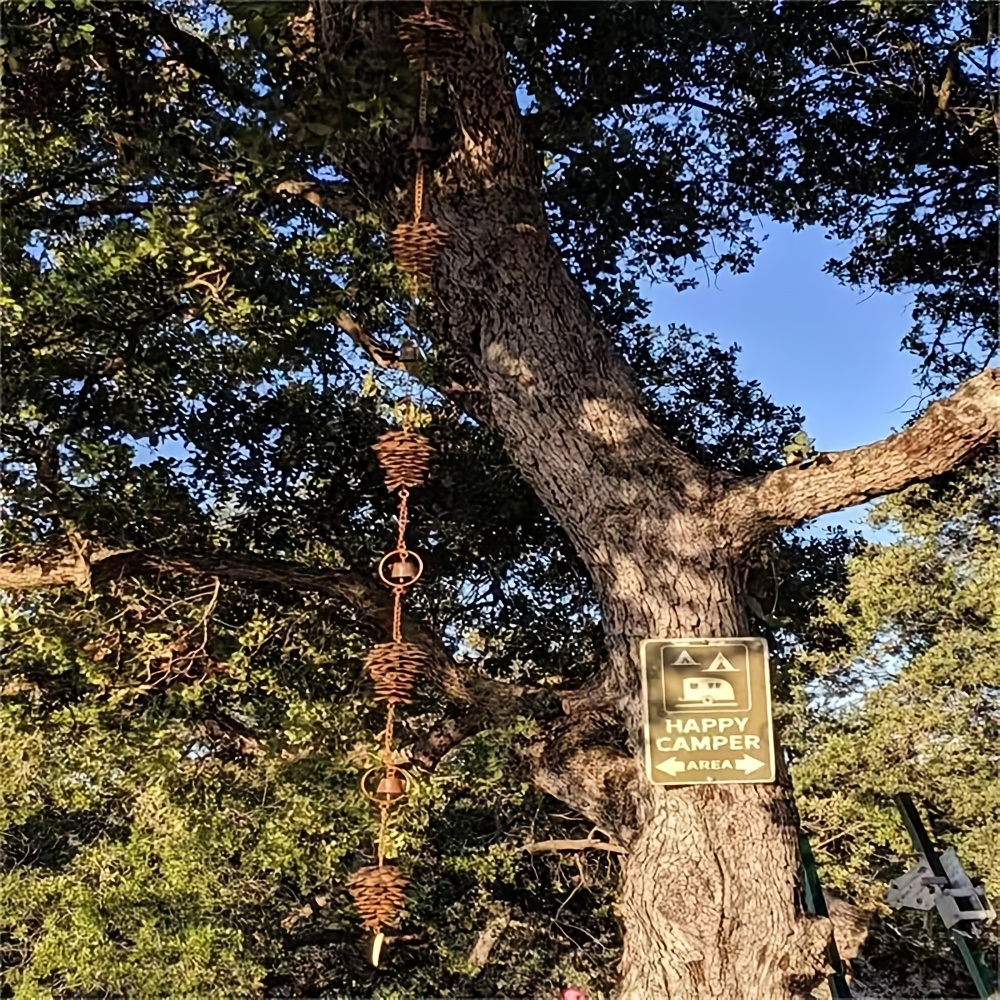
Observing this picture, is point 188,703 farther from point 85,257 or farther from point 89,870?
point 89,870

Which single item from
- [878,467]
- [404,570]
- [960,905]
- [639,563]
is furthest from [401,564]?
[960,905]

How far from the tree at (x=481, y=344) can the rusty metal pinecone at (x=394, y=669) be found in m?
0.60

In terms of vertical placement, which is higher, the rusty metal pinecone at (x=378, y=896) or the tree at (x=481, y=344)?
the tree at (x=481, y=344)

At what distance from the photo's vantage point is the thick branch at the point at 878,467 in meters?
2.08

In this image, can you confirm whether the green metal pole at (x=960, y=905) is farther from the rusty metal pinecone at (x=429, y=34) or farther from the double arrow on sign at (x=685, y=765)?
the rusty metal pinecone at (x=429, y=34)

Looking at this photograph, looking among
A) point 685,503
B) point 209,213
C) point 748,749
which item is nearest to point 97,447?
point 209,213

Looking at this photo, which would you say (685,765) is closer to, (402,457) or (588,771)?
(588,771)

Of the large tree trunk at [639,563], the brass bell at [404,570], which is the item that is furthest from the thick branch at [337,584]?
the brass bell at [404,570]

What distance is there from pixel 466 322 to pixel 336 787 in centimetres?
177

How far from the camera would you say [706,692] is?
6.70 feet

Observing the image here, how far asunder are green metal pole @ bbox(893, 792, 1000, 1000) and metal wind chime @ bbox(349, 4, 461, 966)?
2332mm

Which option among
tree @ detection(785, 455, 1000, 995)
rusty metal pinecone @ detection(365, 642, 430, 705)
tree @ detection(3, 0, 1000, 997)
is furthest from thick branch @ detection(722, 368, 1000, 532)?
tree @ detection(785, 455, 1000, 995)

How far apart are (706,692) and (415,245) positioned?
122 centimetres

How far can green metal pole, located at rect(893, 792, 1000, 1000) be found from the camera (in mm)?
3418
